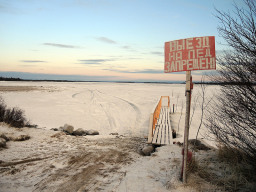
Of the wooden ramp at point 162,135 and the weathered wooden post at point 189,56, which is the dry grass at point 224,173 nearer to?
the weathered wooden post at point 189,56

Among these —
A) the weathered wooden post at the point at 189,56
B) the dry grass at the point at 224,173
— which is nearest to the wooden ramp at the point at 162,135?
the dry grass at the point at 224,173

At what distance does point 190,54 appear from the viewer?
3156 mm

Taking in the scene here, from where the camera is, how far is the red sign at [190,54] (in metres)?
3.03

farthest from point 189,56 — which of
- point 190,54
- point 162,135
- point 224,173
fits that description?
point 162,135

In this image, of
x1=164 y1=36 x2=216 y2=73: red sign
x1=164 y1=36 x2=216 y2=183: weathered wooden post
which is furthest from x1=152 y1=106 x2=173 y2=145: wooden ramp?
x1=164 y1=36 x2=216 y2=73: red sign

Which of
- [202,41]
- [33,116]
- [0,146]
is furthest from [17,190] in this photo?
[33,116]

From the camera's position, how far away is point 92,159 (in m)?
4.83

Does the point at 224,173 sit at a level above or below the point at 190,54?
below

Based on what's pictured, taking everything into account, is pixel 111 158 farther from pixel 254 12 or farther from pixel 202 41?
pixel 254 12

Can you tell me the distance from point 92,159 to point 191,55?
3.65 metres

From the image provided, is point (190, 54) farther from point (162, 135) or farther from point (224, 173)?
point (162, 135)

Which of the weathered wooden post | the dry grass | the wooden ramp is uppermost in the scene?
the weathered wooden post

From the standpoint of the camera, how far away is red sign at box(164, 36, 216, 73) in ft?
9.95

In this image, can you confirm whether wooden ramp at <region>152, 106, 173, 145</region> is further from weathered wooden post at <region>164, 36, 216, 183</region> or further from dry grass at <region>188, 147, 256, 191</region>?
weathered wooden post at <region>164, 36, 216, 183</region>
